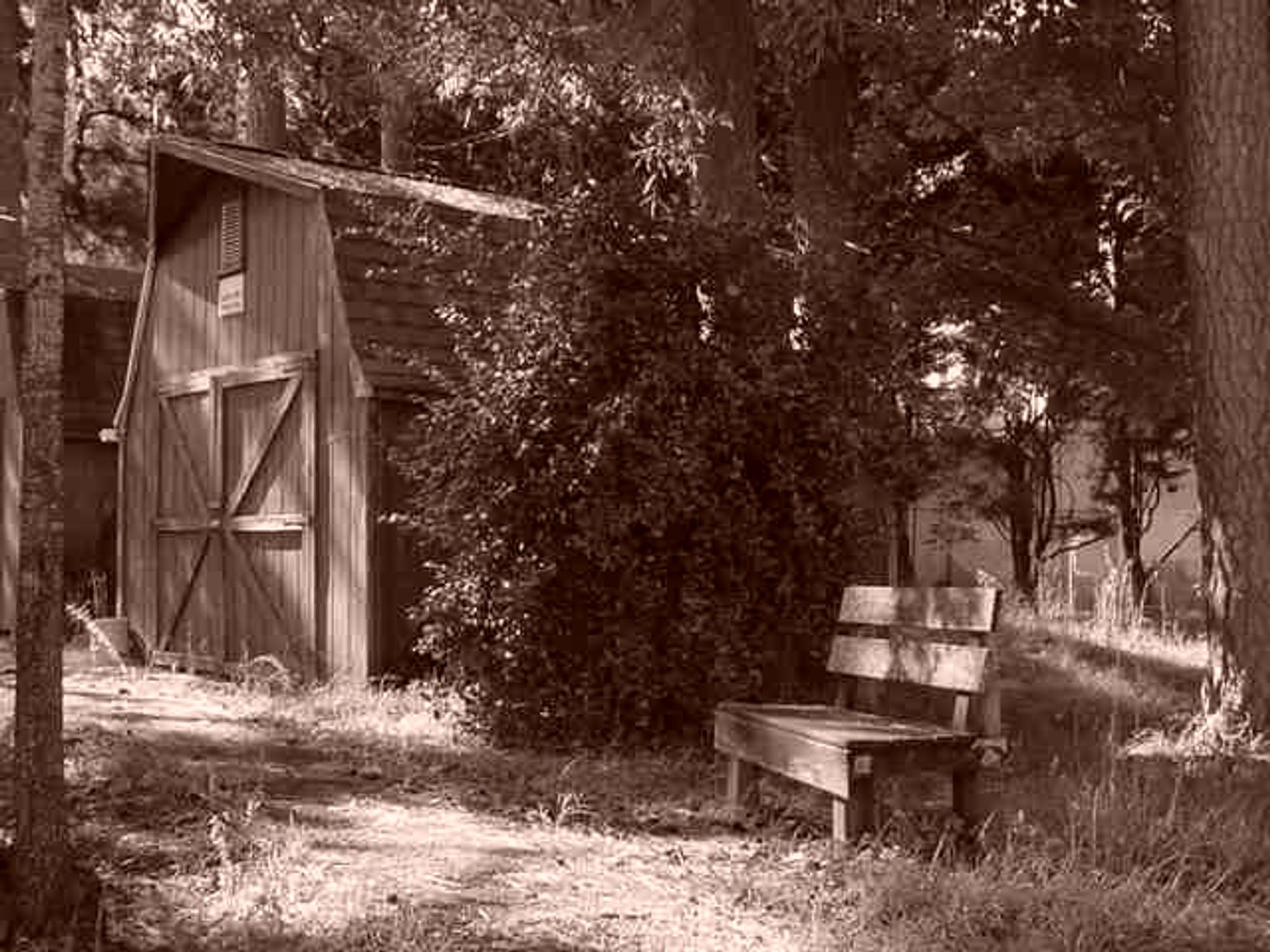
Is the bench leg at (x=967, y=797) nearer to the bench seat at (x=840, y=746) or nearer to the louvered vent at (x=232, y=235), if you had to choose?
the bench seat at (x=840, y=746)

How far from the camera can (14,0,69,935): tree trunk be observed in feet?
17.5

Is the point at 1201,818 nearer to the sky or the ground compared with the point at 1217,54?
nearer to the ground

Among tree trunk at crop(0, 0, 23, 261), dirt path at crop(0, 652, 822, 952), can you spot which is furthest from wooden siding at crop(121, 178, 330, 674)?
dirt path at crop(0, 652, 822, 952)

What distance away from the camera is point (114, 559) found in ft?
62.6

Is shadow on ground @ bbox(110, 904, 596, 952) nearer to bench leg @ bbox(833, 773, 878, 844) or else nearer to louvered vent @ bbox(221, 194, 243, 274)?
bench leg @ bbox(833, 773, 878, 844)

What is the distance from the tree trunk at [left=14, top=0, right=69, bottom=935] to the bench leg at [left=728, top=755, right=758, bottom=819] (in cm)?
321

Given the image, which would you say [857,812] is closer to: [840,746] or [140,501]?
[840,746]

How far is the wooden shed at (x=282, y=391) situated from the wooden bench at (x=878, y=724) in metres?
3.74

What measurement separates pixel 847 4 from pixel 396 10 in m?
4.10

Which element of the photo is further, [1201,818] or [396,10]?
[396,10]

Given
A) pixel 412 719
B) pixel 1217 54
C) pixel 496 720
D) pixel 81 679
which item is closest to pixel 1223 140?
pixel 1217 54

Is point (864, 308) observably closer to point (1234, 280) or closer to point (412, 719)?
point (1234, 280)

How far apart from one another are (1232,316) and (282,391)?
7.98 meters

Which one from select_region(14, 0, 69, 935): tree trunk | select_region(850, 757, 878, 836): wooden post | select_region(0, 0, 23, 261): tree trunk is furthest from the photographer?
select_region(0, 0, 23, 261): tree trunk
